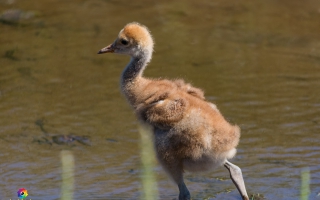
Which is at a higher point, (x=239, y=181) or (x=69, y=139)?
(x=239, y=181)

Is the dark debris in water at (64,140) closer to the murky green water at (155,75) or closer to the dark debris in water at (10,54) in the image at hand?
the murky green water at (155,75)

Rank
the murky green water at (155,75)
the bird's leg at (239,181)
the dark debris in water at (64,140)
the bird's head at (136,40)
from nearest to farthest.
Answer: the bird's leg at (239,181), the bird's head at (136,40), the murky green water at (155,75), the dark debris in water at (64,140)

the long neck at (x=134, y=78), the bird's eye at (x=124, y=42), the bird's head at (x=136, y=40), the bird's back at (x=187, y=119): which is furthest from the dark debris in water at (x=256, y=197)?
the bird's eye at (x=124, y=42)

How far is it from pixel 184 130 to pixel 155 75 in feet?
11.2

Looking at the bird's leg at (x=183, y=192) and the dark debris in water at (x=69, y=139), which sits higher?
the bird's leg at (x=183, y=192)

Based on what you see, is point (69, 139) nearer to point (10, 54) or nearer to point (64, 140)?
point (64, 140)

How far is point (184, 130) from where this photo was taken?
528cm

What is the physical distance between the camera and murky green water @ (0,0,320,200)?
20.6 feet

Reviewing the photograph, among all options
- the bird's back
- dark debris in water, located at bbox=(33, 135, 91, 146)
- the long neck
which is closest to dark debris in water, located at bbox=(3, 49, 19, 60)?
dark debris in water, located at bbox=(33, 135, 91, 146)

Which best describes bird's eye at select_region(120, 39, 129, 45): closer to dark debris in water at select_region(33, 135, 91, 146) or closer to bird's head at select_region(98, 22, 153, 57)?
bird's head at select_region(98, 22, 153, 57)

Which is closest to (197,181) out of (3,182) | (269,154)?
(269,154)

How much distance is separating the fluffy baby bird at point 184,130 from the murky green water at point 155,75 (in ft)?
1.70

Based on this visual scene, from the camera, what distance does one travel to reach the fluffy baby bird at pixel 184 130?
208 inches

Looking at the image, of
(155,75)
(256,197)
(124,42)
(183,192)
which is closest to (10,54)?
(155,75)
